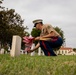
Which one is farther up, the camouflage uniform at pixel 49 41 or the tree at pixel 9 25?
the tree at pixel 9 25

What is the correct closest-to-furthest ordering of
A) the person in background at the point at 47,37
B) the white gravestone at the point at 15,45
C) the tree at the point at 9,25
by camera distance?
the white gravestone at the point at 15,45 → the person in background at the point at 47,37 → the tree at the point at 9,25

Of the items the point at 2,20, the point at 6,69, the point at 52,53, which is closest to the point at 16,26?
the point at 2,20

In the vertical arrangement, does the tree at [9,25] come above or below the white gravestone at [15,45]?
above

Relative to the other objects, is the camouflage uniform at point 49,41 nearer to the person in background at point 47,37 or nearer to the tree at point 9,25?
the person in background at point 47,37

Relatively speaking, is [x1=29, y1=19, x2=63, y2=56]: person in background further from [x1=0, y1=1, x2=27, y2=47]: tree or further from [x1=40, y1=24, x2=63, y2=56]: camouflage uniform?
[x1=0, y1=1, x2=27, y2=47]: tree

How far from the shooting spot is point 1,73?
18.5 feet

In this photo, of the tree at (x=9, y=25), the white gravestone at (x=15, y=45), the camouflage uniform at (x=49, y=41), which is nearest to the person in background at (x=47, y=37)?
the camouflage uniform at (x=49, y=41)

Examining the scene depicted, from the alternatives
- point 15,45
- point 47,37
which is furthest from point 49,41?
point 15,45

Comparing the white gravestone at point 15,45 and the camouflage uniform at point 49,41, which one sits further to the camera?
the camouflage uniform at point 49,41

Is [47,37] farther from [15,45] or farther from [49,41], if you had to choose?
[15,45]

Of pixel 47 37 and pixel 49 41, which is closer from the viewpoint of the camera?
pixel 47 37

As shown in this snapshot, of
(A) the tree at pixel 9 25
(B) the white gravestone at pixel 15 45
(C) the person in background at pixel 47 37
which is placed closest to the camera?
(B) the white gravestone at pixel 15 45

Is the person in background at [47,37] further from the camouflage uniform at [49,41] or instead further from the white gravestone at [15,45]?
the white gravestone at [15,45]

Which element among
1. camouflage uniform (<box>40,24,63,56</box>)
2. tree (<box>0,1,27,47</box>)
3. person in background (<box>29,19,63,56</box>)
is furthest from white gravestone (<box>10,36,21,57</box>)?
tree (<box>0,1,27,47</box>)
